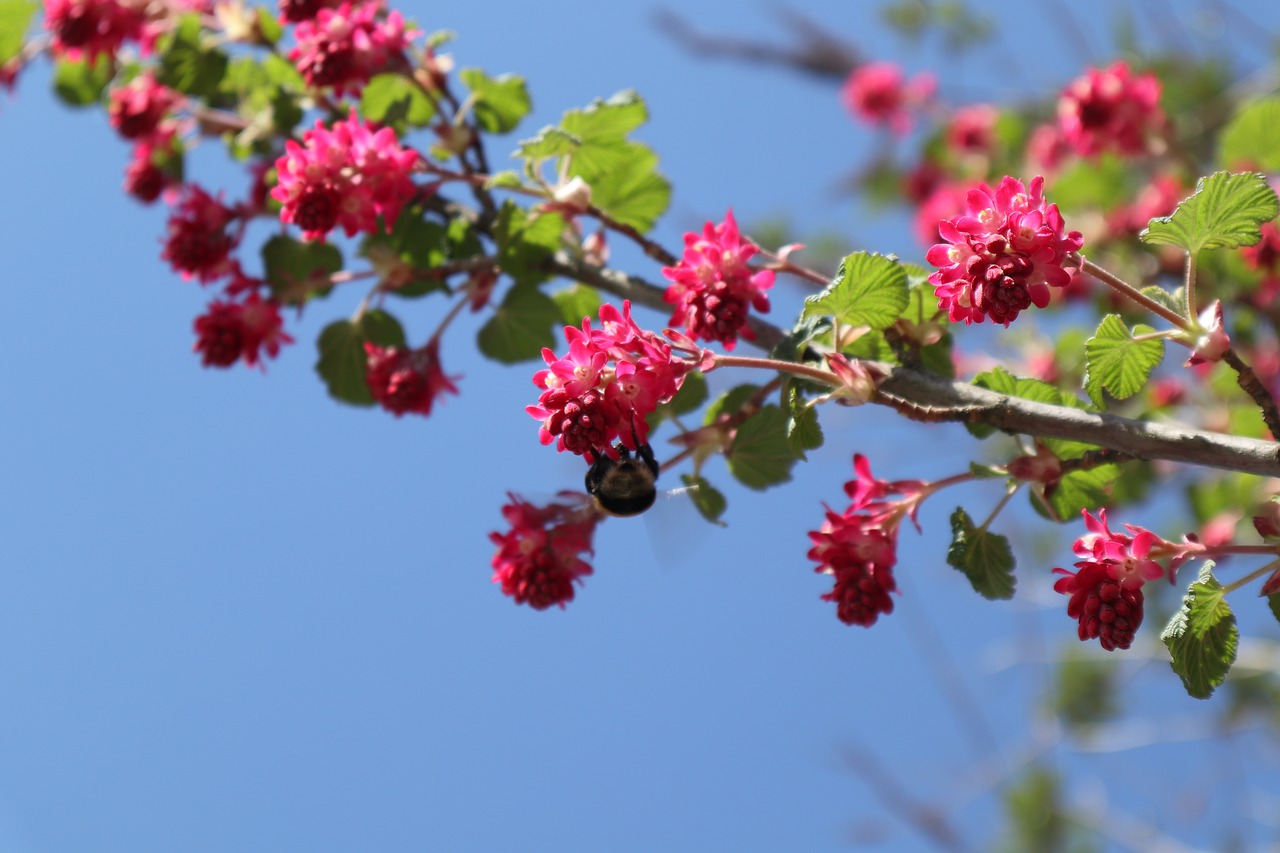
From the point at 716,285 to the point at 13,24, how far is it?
3.00 metres

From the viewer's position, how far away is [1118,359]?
195cm

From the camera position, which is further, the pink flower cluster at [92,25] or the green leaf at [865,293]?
the pink flower cluster at [92,25]

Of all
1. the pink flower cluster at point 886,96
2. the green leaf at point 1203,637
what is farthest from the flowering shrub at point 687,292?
the pink flower cluster at point 886,96

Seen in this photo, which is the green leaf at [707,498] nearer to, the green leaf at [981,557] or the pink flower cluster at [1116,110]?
the green leaf at [981,557]

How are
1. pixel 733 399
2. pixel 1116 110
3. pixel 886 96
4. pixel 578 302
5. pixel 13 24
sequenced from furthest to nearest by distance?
pixel 886 96, pixel 1116 110, pixel 13 24, pixel 578 302, pixel 733 399

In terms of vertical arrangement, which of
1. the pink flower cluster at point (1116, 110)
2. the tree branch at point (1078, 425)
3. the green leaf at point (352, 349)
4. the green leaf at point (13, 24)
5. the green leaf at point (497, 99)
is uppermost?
the green leaf at point (13, 24)

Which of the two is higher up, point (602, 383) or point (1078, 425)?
point (602, 383)

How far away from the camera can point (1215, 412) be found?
176 inches

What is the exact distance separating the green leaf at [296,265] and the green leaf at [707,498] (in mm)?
1261

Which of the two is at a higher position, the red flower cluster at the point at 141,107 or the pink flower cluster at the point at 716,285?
the red flower cluster at the point at 141,107

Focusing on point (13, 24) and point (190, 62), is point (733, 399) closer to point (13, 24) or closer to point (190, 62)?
point (190, 62)

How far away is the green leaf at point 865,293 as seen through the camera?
1.98m

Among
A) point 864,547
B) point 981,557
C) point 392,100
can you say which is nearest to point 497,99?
point 392,100

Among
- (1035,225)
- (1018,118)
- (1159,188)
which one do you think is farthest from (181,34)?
(1018,118)
